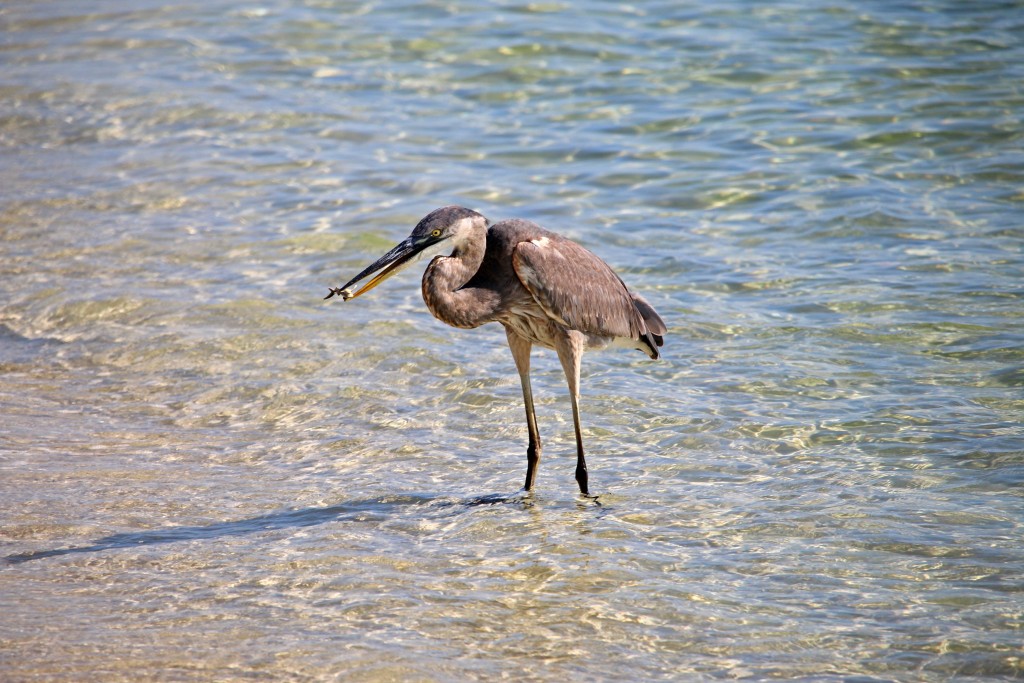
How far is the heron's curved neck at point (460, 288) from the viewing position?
18.1 ft

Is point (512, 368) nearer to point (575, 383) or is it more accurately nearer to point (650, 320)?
point (650, 320)

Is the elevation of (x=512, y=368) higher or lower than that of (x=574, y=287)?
lower

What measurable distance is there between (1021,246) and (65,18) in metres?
13.3

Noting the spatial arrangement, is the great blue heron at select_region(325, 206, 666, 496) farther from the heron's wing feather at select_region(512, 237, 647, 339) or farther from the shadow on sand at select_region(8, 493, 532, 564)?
the shadow on sand at select_region(8, 493, 532, 564)

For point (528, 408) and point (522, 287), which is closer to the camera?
point (522, 287)

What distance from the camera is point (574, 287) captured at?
5812mm

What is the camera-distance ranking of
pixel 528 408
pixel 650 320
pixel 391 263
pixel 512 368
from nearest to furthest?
pixel 391 263 < pixel 528 408 < pixel 650 320 < pixel 512 368

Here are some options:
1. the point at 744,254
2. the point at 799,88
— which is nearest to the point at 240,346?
the point at 744,254

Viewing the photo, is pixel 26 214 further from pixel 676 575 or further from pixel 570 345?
pixel 676 575

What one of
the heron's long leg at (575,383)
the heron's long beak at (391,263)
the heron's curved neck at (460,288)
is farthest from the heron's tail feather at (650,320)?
the heron's long beak at (391,263)

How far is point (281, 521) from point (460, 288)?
4.67 feet

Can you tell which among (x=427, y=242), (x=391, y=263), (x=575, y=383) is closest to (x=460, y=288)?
(x=427, y=242)

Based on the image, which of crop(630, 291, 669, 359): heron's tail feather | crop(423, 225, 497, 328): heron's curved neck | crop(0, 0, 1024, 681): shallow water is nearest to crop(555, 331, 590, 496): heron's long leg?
crop(0, 0, 1024, 681): shallow water

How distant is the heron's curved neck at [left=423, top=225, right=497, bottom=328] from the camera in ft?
18.1
